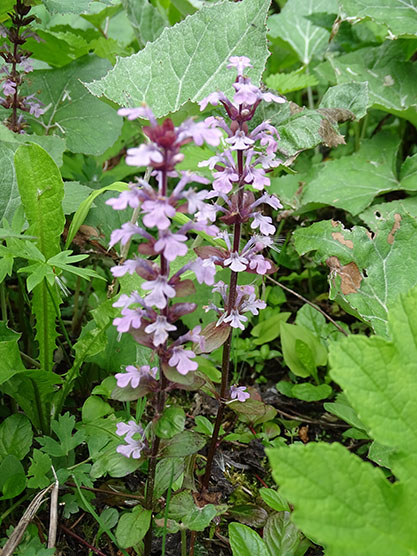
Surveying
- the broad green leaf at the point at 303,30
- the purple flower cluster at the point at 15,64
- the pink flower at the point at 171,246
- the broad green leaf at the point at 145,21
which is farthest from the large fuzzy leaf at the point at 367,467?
the broad green leaf at the point at 303,30

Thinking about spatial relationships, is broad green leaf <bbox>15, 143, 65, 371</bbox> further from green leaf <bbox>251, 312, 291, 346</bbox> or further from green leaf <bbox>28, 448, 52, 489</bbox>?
green leaf <bbox>251, 312, 291, 346</bbox>

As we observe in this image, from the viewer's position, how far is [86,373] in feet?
8.00

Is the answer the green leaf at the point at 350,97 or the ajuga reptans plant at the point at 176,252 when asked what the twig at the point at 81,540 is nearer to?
the ajuga reptans plant at the point at 176,252

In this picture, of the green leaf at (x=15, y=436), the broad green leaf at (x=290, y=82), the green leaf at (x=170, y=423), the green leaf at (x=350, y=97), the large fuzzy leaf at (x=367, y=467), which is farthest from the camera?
the broad green leaf at (x=290, y=82)

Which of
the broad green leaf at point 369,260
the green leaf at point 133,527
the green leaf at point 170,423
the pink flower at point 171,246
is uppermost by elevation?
the pink flower at point 171,246

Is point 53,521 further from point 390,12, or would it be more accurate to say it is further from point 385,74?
point 390,12

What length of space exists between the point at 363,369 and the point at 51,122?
243 cm

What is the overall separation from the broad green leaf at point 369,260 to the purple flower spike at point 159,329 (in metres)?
1.13

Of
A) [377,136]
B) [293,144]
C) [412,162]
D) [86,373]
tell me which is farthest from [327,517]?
[377,136]

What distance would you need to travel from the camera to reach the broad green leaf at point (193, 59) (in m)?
2.50

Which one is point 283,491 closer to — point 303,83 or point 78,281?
point 78,281

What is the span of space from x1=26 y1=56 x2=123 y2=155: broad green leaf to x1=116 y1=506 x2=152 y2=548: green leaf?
194cm

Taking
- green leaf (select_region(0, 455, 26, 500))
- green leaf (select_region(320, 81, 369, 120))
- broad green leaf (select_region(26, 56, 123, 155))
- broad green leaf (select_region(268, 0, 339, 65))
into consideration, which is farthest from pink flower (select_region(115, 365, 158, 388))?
broad green leaf (select_region(268, 0, 339, 65))

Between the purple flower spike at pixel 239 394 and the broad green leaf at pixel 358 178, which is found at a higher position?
the broad green leaf at pixel 358 178
